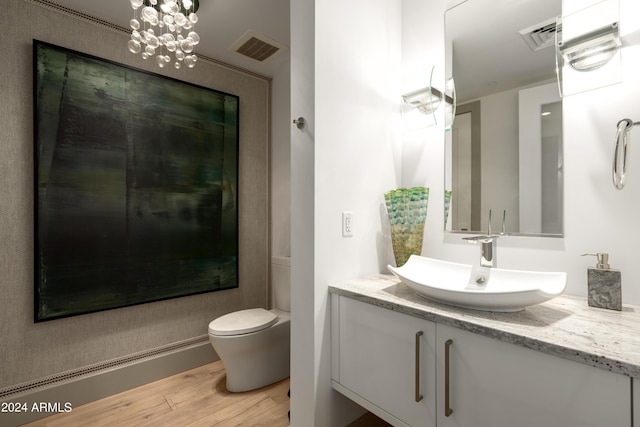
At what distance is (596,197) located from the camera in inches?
42.2

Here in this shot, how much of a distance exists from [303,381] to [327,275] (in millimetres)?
506

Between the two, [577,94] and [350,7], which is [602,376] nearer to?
[577,94]

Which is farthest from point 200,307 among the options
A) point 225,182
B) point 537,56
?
point 537,56

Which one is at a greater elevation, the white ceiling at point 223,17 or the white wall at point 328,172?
the white ceiling at point 223,17

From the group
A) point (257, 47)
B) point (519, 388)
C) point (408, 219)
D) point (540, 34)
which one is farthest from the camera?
point (257, 47)

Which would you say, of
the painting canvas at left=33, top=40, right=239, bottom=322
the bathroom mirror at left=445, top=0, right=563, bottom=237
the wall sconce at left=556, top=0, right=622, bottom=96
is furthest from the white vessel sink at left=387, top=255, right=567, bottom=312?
the painting canvas at left=33, top=40, right=239, bottom=322

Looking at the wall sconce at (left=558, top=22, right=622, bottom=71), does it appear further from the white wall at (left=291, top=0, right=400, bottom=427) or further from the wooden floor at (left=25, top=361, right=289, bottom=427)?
the wooden floor at (left=25, top=361, right=289, bottom=427)

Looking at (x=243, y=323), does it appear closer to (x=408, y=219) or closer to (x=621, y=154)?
(x=408, y=219)

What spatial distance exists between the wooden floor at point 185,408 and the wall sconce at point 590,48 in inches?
68.5

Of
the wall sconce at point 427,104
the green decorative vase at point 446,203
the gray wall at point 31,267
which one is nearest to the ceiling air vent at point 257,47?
the gray wall at point 31,267

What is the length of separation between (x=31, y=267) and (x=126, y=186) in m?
0.72

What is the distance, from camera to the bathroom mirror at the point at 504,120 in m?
1.19

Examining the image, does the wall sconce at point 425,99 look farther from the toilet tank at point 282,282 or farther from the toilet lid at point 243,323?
the toilet lid at point 243,323

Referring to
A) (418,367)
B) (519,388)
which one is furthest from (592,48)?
(418,367)
